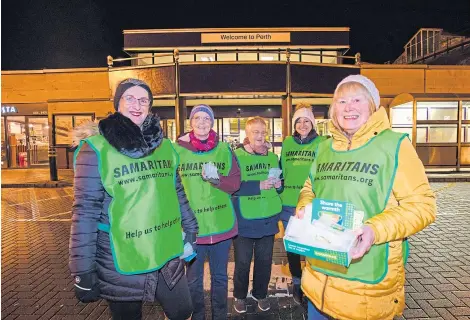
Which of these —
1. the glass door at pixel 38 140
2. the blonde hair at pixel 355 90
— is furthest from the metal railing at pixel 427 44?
the glass door at pixel 38 140

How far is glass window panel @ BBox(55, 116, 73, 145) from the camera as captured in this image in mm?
17531

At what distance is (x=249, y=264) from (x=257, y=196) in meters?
0.77

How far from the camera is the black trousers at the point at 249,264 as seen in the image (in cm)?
376

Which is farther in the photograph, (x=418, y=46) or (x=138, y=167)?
(x=418, y=46)

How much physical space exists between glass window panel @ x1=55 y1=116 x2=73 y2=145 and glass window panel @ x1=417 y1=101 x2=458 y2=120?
17.6 metres

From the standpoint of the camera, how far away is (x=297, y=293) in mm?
4039

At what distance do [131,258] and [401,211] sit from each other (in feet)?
5.17

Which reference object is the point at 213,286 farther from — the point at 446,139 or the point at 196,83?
the point at 446,139

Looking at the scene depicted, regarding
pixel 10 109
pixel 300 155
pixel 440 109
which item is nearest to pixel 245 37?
pixel 440 109

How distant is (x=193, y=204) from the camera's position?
10.5 feet

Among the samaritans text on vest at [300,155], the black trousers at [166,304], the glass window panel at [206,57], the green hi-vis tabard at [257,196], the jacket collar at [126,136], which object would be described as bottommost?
the black trousers at [166,304]

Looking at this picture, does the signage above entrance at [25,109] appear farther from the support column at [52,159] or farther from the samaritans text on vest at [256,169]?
the samaritans text on vest at [256,169]

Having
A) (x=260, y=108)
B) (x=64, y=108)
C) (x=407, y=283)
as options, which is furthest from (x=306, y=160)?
(x=64, y=108)

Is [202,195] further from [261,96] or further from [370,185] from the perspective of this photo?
[261,96]
